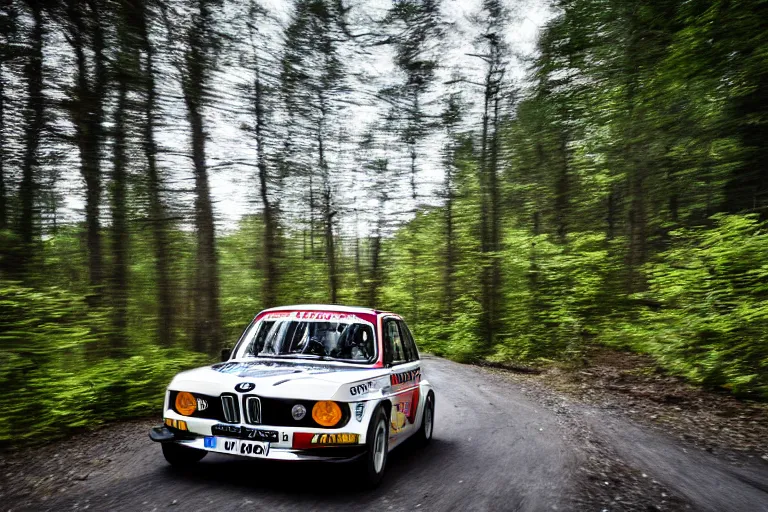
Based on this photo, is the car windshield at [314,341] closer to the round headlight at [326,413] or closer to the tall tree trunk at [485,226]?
the round headlight at [326,413]

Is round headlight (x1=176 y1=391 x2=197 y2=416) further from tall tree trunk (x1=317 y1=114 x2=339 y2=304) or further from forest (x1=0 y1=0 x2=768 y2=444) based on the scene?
tall tree trunk (x1=317 y1=114 x2=339 y2=304)

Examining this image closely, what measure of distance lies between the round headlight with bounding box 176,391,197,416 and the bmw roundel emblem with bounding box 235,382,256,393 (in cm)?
53

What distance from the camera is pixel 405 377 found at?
21.1 ft

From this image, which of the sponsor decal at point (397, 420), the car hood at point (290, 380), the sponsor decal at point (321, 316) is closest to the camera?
the car hood at point (290, 380)

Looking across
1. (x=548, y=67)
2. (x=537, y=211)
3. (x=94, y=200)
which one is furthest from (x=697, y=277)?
(x=94, y=200)

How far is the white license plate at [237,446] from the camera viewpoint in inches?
Result: 175

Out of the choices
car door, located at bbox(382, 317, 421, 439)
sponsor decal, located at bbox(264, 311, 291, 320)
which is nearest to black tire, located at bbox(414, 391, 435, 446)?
car door, located at bbox(382, 317, 421, 439)

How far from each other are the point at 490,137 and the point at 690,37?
8.80 meters

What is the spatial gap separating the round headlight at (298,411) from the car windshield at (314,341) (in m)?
1.31

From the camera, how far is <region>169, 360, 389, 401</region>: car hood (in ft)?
14.9

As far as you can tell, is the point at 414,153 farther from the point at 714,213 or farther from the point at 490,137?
the point at 714,213

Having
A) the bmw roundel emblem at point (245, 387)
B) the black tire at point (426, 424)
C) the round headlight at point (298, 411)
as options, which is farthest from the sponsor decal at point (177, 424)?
the black tire at point (426, 424)

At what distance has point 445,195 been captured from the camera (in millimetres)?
22531

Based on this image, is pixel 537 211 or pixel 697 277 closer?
pixel 697 277
